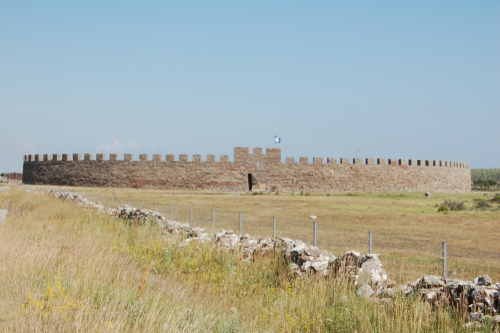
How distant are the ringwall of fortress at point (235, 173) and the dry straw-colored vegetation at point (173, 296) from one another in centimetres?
3025

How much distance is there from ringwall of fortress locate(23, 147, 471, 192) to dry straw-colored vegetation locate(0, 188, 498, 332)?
30246mm

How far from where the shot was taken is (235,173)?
40.9 metres

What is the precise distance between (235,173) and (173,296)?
34821mm

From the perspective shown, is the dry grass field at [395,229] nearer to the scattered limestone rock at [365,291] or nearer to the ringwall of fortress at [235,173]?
the scattered limestone rock at [365,291]

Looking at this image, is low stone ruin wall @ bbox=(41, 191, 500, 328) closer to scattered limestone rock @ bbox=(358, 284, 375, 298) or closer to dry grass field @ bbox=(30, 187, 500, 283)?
scattered limestone rock @ bbox=(358, 284, 375, 298)

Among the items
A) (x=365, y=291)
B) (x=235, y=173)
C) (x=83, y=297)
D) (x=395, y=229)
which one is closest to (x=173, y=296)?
(x=83, y=297)

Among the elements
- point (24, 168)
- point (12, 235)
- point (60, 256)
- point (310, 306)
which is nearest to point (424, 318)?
point (310, 306)

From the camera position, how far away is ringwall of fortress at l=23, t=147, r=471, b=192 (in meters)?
40.5

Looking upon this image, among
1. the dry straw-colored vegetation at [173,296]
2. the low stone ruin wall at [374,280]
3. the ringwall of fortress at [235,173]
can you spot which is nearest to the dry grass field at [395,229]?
the low stone ruin wall at [374,280]

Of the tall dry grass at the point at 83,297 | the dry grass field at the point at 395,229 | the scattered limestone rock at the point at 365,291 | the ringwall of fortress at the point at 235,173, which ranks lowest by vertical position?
the dry grass field at the point at 395,229

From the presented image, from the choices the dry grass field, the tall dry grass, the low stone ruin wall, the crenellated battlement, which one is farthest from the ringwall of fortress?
the tall dry grass

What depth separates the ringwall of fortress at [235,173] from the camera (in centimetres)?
4053

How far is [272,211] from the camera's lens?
23500 millimetres

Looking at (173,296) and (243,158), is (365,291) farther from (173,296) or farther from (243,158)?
(243,158)
